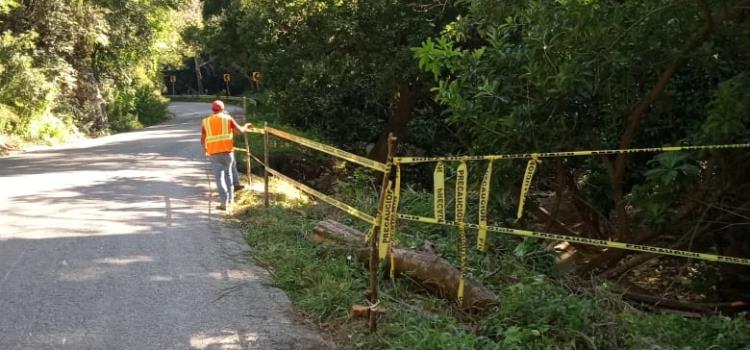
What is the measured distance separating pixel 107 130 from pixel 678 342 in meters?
24.5

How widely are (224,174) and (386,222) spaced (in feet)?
14.6

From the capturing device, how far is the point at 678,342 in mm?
4410

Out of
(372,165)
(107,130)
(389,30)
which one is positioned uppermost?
(389,30)

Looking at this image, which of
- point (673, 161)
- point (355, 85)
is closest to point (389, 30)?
point (355, 85)

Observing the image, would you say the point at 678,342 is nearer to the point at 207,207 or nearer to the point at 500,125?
the point at 500,125

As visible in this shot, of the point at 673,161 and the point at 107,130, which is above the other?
the point at 673,161

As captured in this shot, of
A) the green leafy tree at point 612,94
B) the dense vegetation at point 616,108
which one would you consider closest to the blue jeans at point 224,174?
the dense vegetation at point 616,108

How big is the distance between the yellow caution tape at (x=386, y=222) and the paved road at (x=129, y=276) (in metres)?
0.86

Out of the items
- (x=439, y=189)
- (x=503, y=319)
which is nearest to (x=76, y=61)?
(x=439, y=189)

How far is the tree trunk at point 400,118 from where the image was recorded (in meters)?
17.4

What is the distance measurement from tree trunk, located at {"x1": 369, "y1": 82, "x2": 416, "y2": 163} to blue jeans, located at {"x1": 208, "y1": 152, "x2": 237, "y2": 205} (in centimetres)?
859

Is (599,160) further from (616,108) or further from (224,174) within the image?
(224,174)

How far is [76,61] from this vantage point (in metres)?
23.8

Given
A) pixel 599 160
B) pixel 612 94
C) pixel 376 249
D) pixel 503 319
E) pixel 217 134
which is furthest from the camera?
pixel 217 134
